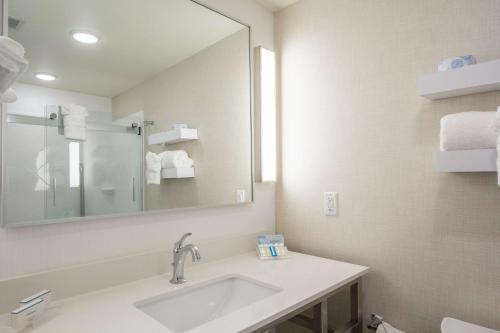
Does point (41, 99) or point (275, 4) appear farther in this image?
point (275, 4)

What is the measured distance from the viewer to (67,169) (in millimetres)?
1139

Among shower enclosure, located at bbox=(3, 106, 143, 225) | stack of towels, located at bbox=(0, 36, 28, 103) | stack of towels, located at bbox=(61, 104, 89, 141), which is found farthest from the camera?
stack of towels, located at bbox=(61, 104, 89, 141)

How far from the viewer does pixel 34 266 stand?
1070 millimetres

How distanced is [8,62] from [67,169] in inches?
18.7

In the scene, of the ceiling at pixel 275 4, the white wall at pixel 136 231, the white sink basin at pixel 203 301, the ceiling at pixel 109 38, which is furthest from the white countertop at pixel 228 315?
the ceiling at pixel 275 4

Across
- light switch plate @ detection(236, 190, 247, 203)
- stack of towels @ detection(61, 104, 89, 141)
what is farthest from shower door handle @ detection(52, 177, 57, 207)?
light switch plate @ detection(236, 190, 247, 203)

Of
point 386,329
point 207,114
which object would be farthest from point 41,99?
point 386,329

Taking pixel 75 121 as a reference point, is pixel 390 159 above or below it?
below

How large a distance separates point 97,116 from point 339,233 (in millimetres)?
1239

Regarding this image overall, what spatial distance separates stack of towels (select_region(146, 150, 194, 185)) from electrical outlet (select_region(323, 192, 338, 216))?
73cm

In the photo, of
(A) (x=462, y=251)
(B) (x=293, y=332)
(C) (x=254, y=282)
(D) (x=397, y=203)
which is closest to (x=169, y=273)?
(C) (x=254, y=282)

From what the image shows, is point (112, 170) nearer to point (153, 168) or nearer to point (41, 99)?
point (153, 168)

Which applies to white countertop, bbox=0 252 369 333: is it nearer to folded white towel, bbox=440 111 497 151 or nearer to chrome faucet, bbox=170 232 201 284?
chrome faucet, bbox=170 232 201 284

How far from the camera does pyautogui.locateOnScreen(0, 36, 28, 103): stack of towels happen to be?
732 millimetres
